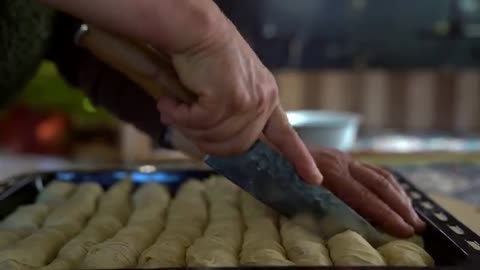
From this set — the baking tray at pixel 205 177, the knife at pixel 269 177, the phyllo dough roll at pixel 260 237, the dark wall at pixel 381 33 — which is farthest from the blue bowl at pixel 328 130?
the dark wall at pixel 381 33

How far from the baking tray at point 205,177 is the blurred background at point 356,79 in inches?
34.8

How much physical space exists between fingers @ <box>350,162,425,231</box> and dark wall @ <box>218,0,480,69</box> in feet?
4.82

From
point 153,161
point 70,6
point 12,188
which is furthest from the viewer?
point 153,161

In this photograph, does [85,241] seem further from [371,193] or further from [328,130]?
[328,130]

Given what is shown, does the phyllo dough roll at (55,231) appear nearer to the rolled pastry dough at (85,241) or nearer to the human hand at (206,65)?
the rolled pastry dough at (85,241)

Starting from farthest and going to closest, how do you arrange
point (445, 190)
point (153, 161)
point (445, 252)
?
1. point (153, 161)
2. point (445, 190)
3. point (445, 252)

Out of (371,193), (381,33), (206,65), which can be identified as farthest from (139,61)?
(381,33)

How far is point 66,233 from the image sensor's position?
75cm

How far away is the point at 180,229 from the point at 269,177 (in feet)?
0.36

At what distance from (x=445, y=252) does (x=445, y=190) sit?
718 mm

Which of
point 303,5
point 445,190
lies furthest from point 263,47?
point 445,190

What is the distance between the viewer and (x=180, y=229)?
75 cm

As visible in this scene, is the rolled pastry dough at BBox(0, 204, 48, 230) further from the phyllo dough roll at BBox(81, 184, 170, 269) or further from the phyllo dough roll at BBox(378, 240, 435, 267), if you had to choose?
the phyllo dough roll at BBox(378, 240, 435, 267)

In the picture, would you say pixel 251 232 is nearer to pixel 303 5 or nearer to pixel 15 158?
pixel 15 158
